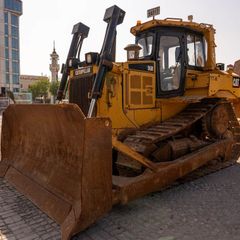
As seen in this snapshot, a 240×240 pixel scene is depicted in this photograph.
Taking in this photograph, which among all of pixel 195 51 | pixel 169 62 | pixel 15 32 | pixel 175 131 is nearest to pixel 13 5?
pixel 15 32

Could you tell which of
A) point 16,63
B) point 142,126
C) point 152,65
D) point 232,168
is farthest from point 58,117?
point 16,63

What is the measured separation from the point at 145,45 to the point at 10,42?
251 feet

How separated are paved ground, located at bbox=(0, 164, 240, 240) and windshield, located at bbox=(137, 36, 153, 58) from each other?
270cm

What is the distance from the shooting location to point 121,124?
19.1 feet

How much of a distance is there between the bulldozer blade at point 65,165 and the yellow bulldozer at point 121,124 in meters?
0.01

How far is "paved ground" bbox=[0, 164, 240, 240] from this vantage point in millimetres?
3822

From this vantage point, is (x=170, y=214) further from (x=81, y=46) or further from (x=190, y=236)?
(x=81, y=46)

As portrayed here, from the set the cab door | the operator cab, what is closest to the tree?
the operator cab

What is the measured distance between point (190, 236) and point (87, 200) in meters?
1.28

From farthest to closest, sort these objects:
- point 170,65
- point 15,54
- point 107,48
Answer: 1. point 15,54
2. point 170,65
3. point 107,48

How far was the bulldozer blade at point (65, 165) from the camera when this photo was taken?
3.71 m

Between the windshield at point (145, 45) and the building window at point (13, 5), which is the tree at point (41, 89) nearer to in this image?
the building window at point (13, 5)

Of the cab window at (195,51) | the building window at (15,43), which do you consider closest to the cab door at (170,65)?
the cab window at (195,51)

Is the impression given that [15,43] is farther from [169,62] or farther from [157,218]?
[157,218]
